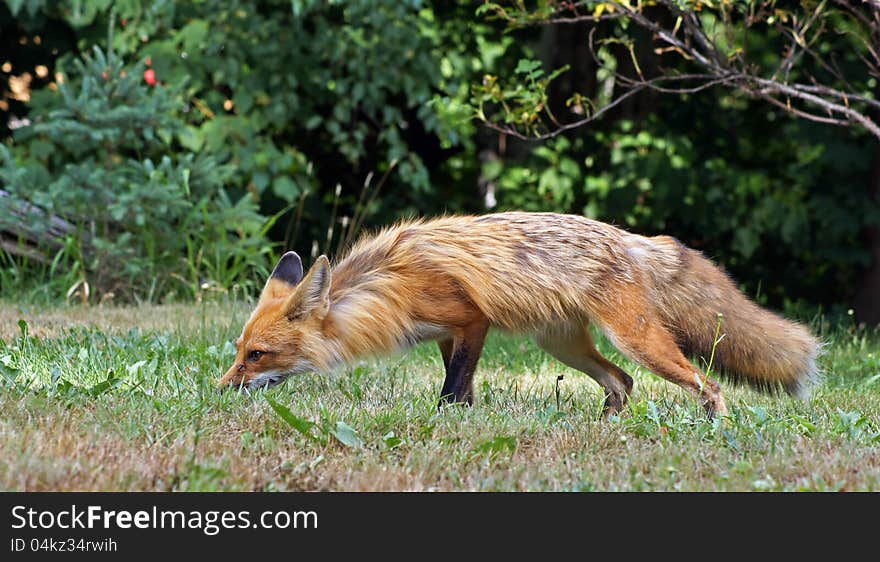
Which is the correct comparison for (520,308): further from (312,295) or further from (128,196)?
(128,196)

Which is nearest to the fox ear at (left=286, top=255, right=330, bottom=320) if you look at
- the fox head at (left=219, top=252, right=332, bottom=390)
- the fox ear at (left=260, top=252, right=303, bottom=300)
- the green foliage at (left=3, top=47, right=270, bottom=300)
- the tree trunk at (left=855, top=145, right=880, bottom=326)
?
the fox head at (left=219, top=252, right=332, bottom=390)

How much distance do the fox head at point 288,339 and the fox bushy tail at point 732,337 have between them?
5.98ft

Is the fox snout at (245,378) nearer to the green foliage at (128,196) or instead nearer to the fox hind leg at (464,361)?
the fox hind leg at (464,361)

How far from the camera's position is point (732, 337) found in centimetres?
581

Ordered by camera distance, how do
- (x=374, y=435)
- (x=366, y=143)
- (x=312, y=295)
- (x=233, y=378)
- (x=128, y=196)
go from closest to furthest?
(x=374, y=435), (x=233, y=378), (x=312, y=295), (x=128, y=196), (x=366, y=143)

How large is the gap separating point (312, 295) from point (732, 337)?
229cm

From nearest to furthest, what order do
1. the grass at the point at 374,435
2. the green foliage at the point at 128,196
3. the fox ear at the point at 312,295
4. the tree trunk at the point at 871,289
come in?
the grass at the point at 374,435 → the fox ear at the point at 312,295 → the green foliage at the point at 128,196 → the tree trunk at the point at 871,289

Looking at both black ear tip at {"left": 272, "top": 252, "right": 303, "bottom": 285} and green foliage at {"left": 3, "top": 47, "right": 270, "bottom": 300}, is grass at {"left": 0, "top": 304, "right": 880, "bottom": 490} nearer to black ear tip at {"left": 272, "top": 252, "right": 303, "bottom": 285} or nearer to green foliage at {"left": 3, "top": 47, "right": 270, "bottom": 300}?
black ear tip at {"left": 272, "top": 252, "right": 303, "bottom": 285}

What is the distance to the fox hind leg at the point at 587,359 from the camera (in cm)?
611

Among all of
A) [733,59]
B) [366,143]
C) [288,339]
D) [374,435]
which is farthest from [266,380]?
[366,143]

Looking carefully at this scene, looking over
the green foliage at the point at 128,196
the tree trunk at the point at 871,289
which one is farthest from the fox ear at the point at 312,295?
the tree trunk at the point at 871,289

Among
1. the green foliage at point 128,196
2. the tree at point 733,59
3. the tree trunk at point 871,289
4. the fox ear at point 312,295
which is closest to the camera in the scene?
the fox ear at point 312,295

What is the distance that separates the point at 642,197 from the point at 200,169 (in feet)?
17.1

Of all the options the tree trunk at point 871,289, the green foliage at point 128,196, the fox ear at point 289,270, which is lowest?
the tree trunk at point 871,289
